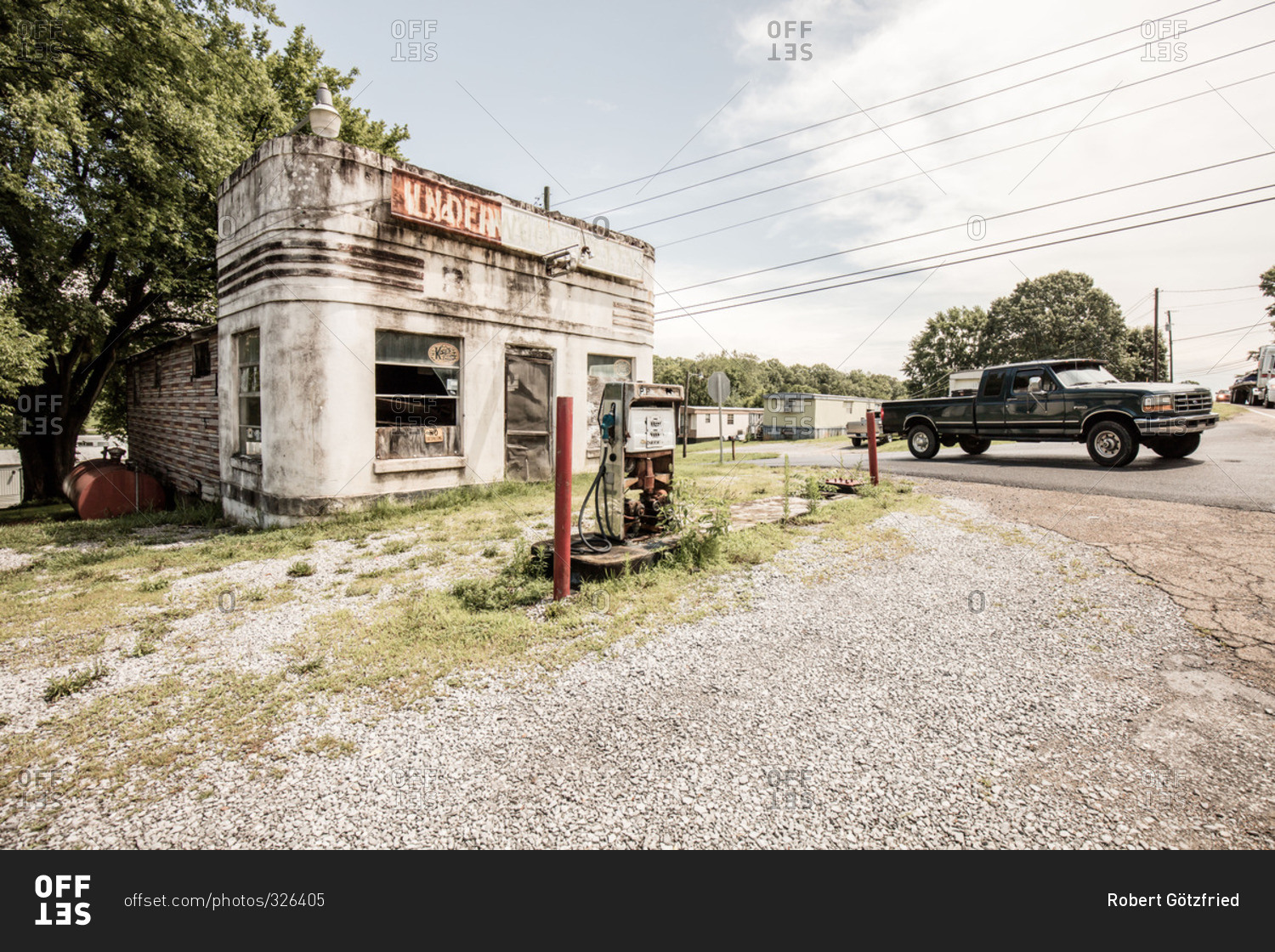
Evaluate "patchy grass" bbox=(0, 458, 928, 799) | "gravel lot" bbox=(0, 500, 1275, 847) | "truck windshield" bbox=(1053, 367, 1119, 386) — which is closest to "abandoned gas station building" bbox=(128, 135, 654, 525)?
"patchy grass" bbox=(0, 458, 928, 799)

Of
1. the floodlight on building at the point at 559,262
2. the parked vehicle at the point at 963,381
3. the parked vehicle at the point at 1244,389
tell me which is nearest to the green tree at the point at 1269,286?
the parked vehicle at the point at 1244,389

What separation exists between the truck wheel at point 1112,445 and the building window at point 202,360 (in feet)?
60.2

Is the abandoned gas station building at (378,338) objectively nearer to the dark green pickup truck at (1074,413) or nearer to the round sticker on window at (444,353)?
the round sticker on window at (444,353)

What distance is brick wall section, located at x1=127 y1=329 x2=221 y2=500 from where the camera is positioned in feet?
38.9

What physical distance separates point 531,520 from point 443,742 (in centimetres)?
610

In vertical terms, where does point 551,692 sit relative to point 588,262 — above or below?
below

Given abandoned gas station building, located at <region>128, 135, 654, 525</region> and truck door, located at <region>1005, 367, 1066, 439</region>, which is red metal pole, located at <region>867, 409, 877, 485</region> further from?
abandoned gas station building, located at <region>128, 135, 654, 525</region>

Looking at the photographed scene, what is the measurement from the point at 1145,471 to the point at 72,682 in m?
15.3

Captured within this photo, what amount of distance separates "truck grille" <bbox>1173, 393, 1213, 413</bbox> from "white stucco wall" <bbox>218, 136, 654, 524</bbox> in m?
13.0

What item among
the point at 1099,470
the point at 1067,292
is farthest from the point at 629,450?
the point at 1067,292

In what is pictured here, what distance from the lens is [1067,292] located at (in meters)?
43.1

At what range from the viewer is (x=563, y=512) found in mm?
5250

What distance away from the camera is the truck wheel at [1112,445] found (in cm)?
1164
